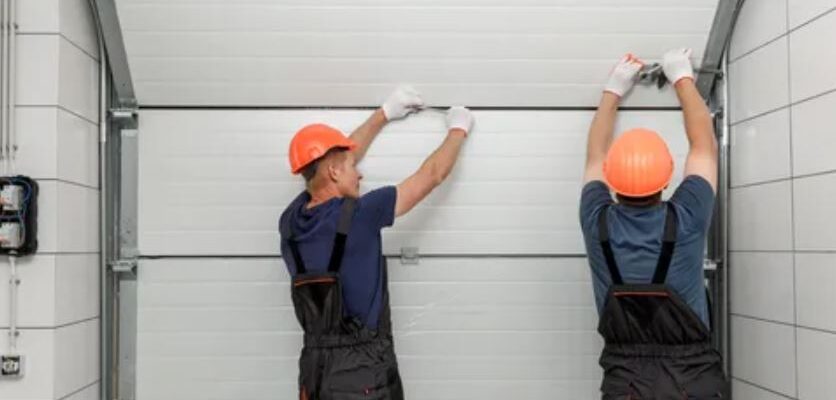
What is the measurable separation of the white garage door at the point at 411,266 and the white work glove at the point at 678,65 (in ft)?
0.74

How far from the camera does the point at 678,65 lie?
8.96 feet

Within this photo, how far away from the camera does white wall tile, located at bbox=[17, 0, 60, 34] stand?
2471 millimetres

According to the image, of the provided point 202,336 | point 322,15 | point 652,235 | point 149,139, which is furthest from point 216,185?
point 652,235

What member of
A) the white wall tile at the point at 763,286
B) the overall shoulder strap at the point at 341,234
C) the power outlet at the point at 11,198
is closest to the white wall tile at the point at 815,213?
the white wall tile at the point at 763,286

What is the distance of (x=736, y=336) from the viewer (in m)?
2.91

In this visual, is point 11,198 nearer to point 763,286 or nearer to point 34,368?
point 34,368

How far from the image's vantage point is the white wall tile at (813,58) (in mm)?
2252

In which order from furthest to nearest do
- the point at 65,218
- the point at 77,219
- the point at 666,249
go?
the point at 77,219 < the point at 65,218 < the point at 666,249

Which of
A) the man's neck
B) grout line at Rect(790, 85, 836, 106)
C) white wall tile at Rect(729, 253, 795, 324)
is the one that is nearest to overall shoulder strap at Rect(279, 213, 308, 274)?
the man's neck

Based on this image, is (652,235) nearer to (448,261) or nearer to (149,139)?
(448,261)

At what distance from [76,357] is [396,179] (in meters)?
1.26

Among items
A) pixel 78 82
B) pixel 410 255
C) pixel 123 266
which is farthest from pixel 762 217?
pixel 78 82

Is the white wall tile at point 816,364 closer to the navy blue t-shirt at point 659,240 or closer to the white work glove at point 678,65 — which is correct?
the navy blue t-shirt at point 659,240

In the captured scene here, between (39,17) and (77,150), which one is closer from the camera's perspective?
(39,17)
